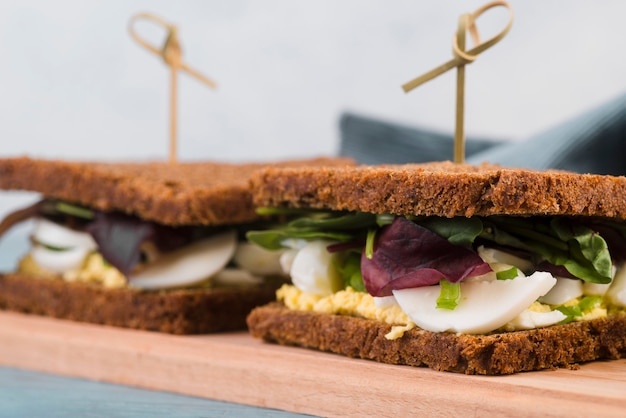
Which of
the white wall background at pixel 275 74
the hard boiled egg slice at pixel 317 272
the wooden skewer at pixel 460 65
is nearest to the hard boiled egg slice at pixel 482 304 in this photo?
the hard boiled egg slice at pixel 317 272

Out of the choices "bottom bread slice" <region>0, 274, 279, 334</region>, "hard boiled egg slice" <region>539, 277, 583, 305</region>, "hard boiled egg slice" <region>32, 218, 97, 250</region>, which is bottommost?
"bottom bread slice" <region>0, 274, 279, 334</region>

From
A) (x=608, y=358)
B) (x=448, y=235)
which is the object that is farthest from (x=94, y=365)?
(x=608, y=358)

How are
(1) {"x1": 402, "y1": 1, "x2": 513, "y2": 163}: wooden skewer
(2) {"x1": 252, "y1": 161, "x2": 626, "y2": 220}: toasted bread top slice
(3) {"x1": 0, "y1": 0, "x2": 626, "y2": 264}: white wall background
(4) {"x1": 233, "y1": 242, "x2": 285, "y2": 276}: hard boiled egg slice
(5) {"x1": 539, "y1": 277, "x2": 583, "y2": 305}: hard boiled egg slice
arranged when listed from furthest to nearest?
(3) {"x1": 0, "y1": 0, "x2": 626, "y2": 264}: white wall background < (4) {"x1": 233, "y1": 242, "x2": 285, "y2": 276}: hard boiled egg slice < (1) {"x1": 402, "y1": 1, "x2": 513, "y2": 163}: wooden skewer < (5) {"x1": 539, "y1": 277, "x2": 583, "y2": 305}: hard boiled egg slice < (2) {"x1": 252, "y1": 161, "x2": 626, "y2": 220}: toasted bread top slice

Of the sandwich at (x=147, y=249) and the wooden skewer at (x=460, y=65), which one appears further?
the sandwich at (x=147, y=249)

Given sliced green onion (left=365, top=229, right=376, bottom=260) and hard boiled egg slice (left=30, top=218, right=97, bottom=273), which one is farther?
hard boiled egg slice (left=30, top=218, right=97, bottom=273)

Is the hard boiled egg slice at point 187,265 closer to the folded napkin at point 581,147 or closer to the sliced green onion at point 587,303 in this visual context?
the sliced green onion at point 587,303

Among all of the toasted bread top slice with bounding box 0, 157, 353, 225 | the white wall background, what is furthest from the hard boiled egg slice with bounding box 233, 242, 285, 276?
the white wall background

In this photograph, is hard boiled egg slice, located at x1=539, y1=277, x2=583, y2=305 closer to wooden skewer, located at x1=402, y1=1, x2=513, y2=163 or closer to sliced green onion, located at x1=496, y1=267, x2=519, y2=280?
sliced green onion, located at x1=496, y1=267, x2=519, y2=280
